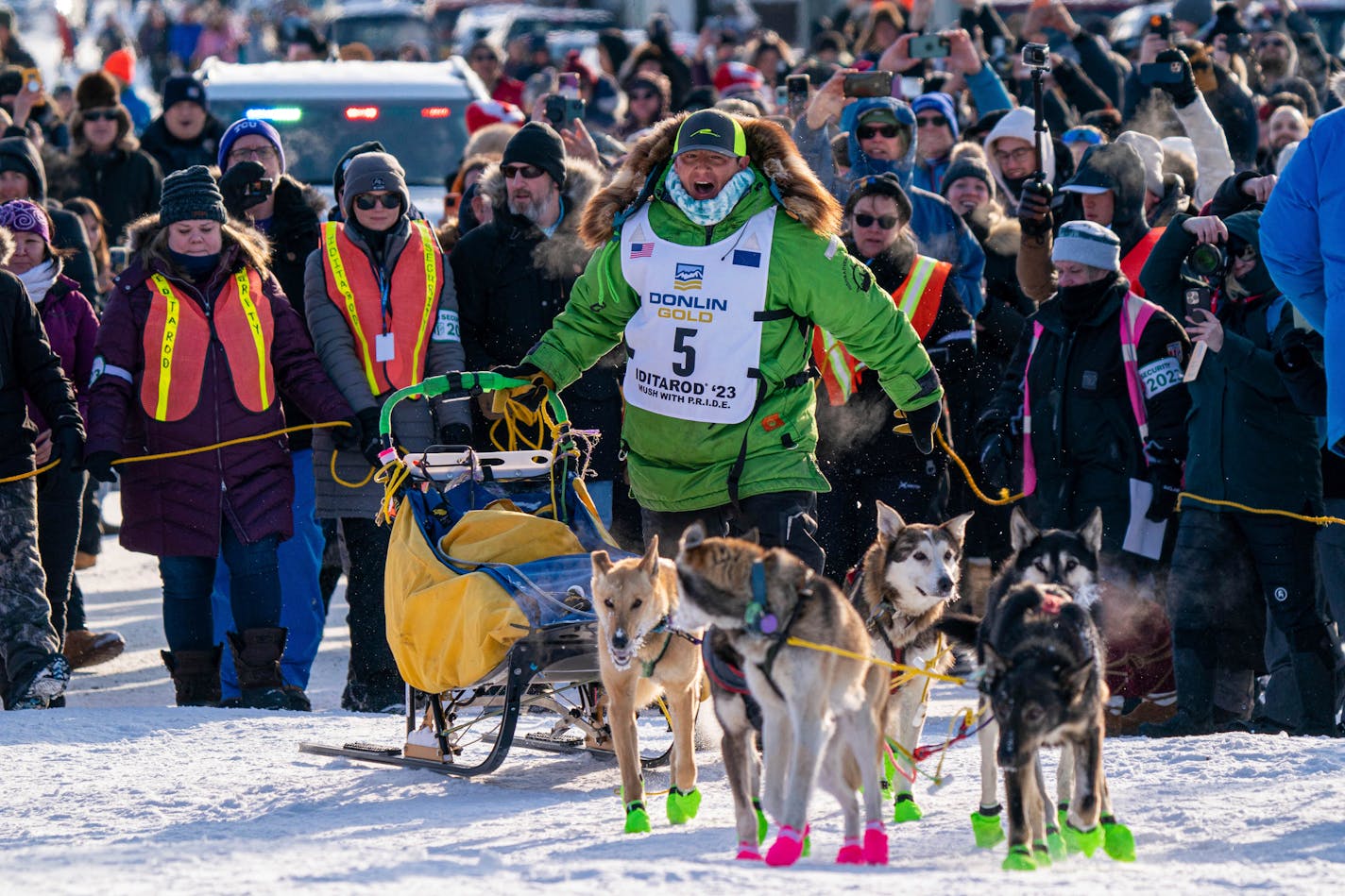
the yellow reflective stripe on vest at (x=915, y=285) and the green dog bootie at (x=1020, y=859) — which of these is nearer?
the green dog bootie at (x=1020, y=859)

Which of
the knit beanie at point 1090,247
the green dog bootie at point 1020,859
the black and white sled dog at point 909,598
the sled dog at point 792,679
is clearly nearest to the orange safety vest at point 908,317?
the knit beanie at point 1090,247

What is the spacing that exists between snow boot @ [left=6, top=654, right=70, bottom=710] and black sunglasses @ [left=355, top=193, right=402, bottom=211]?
79.7 inches

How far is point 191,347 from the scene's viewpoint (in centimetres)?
812

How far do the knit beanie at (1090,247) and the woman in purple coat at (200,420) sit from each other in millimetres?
2684

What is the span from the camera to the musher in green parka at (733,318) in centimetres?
650

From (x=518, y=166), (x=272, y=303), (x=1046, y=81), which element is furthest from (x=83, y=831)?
(x=1046, y=81)

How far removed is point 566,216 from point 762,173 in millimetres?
2572

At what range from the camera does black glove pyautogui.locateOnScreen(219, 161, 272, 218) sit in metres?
9.09

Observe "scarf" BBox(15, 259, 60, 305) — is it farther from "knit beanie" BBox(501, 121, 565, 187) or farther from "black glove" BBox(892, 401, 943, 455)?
"black glove" BBox(892, 401, 943, 455)

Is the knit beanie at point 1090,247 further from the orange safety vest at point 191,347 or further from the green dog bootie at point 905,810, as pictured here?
the orange safety vest at point 191,347

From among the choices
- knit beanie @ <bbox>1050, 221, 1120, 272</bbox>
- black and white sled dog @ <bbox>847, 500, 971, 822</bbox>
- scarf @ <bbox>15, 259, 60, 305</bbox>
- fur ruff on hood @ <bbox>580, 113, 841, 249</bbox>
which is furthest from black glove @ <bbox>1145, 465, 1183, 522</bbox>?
scarf @ <bbox>15, 259, 60, 305</bbox>

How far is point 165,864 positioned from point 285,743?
1919mm

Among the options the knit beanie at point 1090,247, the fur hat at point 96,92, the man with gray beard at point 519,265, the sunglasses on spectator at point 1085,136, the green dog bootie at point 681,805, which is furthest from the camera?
the fur hat at point 96,92

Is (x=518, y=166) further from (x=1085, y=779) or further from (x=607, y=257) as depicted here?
(x=1085, y=779)
